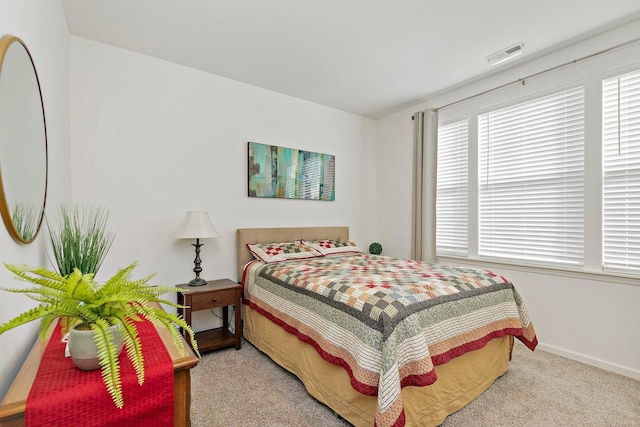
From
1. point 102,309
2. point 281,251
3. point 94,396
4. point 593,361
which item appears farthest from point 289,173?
point 593,361

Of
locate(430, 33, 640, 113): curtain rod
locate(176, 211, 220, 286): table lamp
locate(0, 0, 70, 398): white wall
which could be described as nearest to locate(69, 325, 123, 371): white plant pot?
locate(0, 0, 70, 398): white wall

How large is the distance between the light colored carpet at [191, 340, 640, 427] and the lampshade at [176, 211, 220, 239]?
1071 mm

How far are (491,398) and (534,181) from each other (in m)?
2.01

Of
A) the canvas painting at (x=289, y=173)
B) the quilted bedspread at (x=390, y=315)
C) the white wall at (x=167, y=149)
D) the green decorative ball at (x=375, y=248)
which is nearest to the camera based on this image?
the quilted bedspread at (x=390, y=315)

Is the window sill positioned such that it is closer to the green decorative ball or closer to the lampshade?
the green decorative ball

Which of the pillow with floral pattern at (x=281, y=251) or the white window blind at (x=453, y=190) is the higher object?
the white window blind at (x=453, y=190)

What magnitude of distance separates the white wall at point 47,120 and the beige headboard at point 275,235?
150 cm

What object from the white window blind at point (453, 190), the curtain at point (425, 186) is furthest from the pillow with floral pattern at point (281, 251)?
the white window blind at point (453, 190)

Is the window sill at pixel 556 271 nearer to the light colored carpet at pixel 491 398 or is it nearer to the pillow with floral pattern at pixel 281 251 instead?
the light colored carpet at pixel 491 398

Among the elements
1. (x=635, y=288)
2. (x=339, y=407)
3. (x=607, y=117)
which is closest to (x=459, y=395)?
(x=339, y=407)

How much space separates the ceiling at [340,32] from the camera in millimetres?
2154

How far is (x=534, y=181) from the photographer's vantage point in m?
2.91

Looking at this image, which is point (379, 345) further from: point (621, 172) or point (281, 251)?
point (621, 172)

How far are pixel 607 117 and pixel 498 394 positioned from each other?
2343 millimetres
